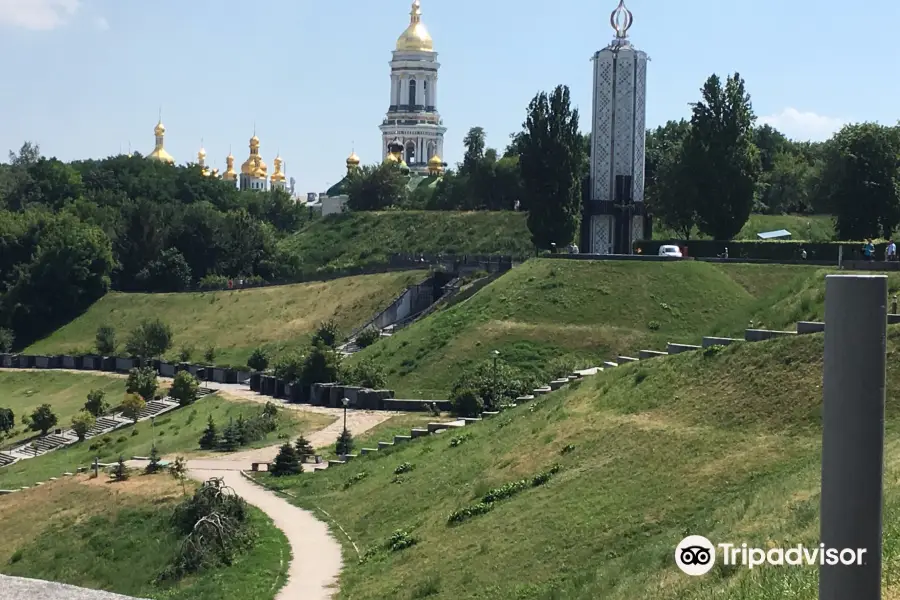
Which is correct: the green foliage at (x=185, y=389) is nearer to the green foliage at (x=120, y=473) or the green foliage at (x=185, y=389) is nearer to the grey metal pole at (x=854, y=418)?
the green foliage at (x=120, y=473)

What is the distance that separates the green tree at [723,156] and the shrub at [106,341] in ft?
101

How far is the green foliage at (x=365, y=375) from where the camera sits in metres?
48.2

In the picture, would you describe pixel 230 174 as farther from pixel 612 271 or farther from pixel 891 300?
pixel 891 300

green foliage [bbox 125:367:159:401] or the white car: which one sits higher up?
the white car

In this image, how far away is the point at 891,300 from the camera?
93.7ft

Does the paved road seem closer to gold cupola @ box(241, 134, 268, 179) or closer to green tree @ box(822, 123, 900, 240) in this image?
green tree @ box(822, 123, 900, 240)

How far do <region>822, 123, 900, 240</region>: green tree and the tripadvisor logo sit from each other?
47.5 meters

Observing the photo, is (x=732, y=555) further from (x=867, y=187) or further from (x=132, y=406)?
(x=867, y=187)

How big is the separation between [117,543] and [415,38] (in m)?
109

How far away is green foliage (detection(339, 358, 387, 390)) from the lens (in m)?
48.2

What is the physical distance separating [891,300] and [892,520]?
16086 millimetres

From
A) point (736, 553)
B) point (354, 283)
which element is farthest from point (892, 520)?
point (354, 283)

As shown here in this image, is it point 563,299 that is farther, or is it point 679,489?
point 563,299

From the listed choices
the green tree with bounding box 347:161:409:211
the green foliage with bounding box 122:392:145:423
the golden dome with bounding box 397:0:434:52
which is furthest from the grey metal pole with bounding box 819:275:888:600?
the golden dome with bounding box 397:0:434:52
